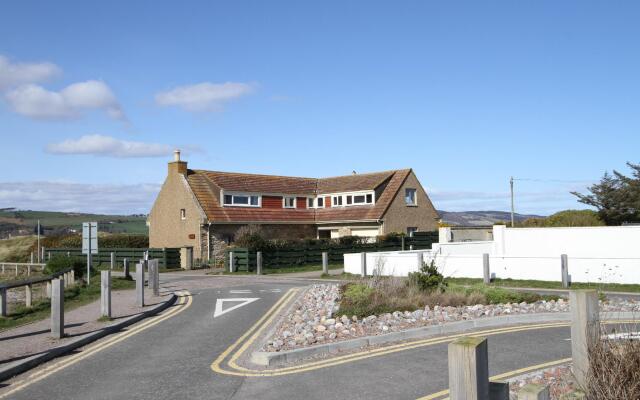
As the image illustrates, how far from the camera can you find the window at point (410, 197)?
46.9m

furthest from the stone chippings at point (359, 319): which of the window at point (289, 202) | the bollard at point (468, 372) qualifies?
the window at point (289, 202)

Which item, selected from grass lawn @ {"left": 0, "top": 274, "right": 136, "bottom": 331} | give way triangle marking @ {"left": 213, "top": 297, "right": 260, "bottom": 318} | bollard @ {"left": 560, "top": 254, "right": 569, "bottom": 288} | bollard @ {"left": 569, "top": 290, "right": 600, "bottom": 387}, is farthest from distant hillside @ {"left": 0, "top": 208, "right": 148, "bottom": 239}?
bollard @ {"left": 569, "top": 290, "right": 600, "bottom": 387}

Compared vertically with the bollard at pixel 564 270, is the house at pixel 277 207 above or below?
above

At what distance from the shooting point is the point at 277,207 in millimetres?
47188

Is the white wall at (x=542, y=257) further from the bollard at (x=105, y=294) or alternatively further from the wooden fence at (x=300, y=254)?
the bollard at (x=105, y=294)

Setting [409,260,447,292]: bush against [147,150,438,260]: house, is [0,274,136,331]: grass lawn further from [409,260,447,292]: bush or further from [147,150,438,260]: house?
[147,150,438,260]: house

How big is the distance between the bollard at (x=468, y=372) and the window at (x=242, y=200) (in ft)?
132

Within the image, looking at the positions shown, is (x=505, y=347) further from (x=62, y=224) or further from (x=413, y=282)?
(x=62, y=224)

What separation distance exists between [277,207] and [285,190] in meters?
1.98

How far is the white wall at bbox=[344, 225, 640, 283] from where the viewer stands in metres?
20.9

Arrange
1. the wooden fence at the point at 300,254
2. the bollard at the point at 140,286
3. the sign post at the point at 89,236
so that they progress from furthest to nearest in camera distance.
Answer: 1. the wooden fence at the point at 300,254
2. the sign post at the point at 89,236
3. the bollard at the point at 140,286

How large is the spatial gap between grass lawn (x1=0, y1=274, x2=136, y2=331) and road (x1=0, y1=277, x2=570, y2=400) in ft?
15.4

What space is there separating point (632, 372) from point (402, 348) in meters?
4.85

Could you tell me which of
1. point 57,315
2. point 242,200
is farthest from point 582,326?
point 242,200
